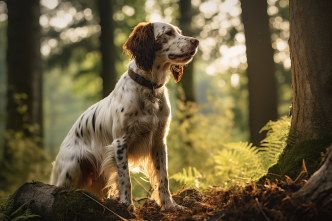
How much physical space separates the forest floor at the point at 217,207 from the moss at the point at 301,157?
0.44 m

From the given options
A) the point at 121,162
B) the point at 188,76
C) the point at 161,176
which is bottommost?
the point at 161,176

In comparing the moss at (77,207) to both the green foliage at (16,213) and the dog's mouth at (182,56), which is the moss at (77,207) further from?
the dog's mouth at (182,56)

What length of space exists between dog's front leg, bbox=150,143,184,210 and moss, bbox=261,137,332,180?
122cm

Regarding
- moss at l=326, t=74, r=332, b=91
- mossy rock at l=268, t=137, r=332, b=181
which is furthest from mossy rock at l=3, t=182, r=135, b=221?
moss at l=326, t=74, r=332, b=91

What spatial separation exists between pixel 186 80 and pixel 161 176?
6387mm

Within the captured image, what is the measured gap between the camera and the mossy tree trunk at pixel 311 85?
8.02 feet

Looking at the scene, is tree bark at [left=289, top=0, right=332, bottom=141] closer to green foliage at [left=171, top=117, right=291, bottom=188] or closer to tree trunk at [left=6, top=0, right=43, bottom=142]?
green foliage at [left=171, top=117, right=291, bottom=188]

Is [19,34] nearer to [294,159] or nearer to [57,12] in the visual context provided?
[57,12]

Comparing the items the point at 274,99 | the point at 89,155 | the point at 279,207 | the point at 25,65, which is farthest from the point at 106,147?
the point at 25,65

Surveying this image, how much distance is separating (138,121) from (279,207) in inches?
66.4

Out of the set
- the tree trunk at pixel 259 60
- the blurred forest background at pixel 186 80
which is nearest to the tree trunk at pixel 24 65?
the blurred forest background at pixel 186 80

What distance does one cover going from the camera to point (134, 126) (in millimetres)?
2906

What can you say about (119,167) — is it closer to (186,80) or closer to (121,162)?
(121,162)

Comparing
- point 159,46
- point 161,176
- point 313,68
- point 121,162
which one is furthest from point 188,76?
point 313,68
